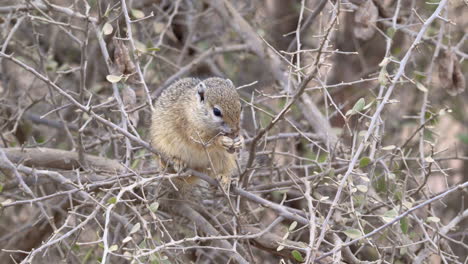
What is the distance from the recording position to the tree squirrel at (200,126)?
3.06m

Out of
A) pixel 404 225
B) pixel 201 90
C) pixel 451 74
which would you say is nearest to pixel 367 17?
pixel 451 74

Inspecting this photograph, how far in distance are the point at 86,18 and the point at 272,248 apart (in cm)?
132

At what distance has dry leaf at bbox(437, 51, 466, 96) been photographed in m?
3.27

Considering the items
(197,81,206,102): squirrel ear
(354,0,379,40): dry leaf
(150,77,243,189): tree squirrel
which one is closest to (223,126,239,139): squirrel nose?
(150,77,243,189): tree squirrel

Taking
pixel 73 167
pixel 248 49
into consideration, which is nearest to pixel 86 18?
pixel 73 167

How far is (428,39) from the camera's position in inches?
139

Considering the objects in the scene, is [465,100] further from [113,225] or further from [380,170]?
[113,225]

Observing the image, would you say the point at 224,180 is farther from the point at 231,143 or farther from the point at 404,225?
the point at 404,225

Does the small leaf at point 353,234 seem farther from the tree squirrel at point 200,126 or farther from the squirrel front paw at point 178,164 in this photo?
the squirrel front paw at point 178,164

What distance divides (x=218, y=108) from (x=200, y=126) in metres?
0.20

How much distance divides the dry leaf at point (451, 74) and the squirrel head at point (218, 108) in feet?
3.45

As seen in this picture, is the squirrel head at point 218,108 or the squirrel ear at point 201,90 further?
the squirrel ear at point 201,90

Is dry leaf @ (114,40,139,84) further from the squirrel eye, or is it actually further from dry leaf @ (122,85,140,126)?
the squirrel eye

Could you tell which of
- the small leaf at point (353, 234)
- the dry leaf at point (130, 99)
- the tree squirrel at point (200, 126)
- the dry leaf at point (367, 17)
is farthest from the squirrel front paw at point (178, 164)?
the dry leaf at point (367, 17)
